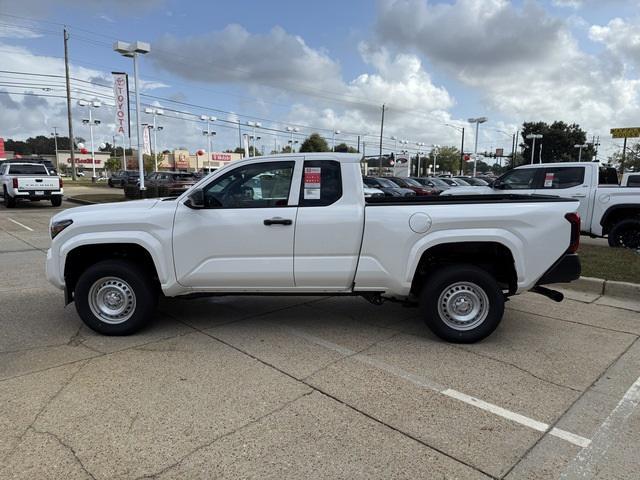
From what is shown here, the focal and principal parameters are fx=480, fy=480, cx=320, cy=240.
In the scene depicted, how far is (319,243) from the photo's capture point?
466cm

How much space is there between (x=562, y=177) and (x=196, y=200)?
29.2 ft

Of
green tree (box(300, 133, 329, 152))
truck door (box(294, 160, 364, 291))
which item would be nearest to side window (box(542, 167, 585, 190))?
truck door (box(294, 160, 364, 291))

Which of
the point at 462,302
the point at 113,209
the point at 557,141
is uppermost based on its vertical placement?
→ the point at 557,141

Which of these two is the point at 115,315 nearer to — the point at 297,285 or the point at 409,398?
the point at 297,285

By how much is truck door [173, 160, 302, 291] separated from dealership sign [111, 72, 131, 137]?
1873 cm

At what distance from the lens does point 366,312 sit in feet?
19.3

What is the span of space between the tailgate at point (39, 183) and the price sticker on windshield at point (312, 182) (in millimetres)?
17885

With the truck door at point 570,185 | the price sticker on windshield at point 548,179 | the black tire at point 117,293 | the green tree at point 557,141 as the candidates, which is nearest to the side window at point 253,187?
the black tire at point 117,293

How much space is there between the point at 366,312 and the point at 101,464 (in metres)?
3.60

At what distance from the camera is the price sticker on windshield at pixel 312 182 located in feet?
15.5

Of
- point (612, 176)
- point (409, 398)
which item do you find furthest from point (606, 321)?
point (612, 176)

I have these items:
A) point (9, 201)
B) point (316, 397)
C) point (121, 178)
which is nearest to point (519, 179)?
point (316, 397)

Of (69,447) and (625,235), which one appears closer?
(69,447)

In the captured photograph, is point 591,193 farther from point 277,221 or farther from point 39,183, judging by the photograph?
point 39,183
